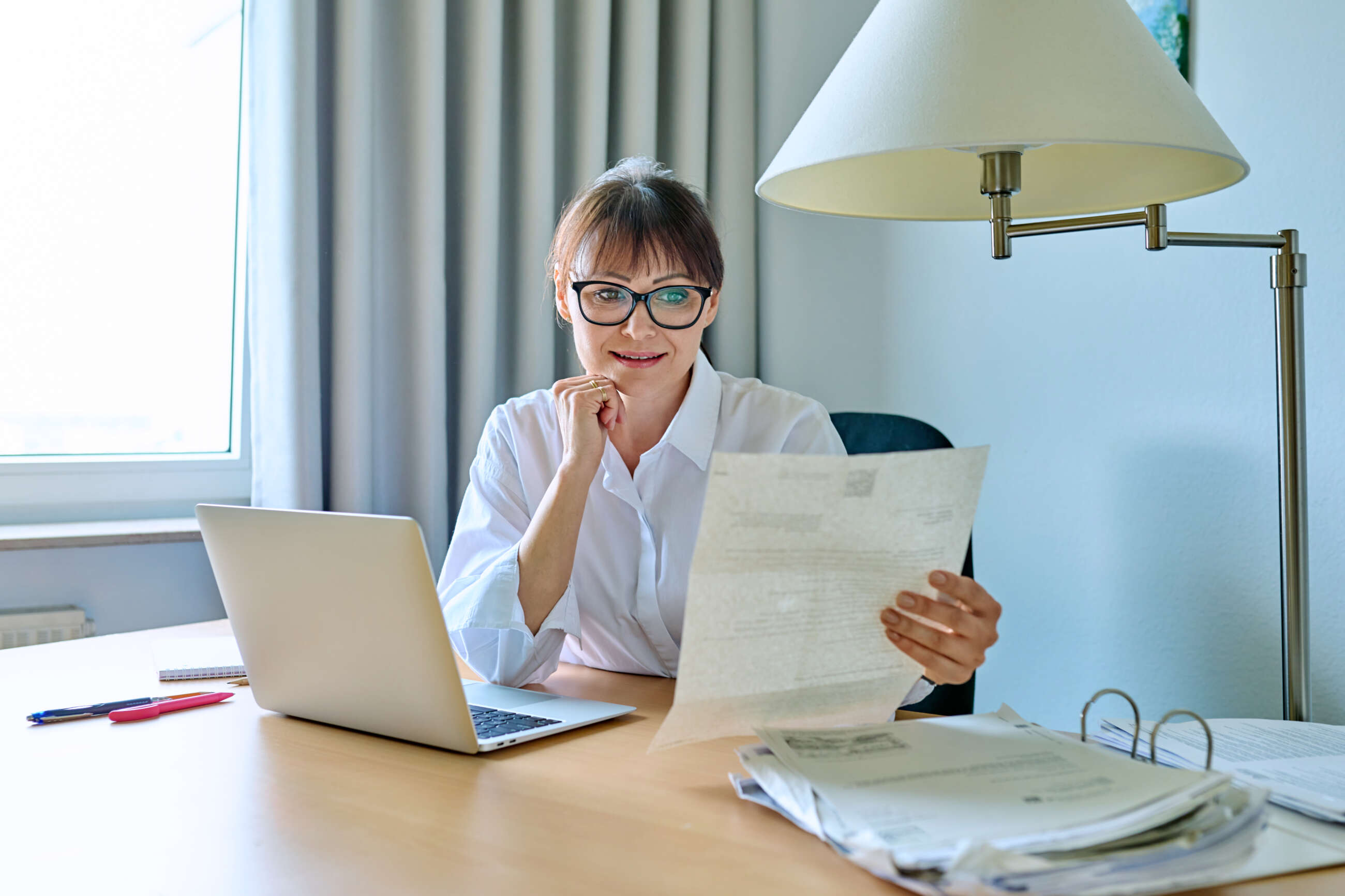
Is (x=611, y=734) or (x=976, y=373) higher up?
(x=976, y=373)

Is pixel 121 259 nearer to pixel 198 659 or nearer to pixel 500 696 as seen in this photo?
pixel 198 659

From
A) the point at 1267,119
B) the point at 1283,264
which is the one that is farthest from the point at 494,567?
the point at 1267,119

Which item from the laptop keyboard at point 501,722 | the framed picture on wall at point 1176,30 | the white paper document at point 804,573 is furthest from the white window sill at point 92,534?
the framed picture on wall at point 1176,30

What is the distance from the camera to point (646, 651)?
4.37ft

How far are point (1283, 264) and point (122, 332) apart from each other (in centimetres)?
184

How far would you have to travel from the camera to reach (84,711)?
0.96 metres

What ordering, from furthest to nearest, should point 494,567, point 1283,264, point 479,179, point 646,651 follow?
point 479,179 → point 646,651 → point 494,567 → point 1283,264

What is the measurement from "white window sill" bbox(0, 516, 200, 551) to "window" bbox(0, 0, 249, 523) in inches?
3.1

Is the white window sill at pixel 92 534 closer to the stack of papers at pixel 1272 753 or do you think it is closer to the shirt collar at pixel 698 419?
the shirt collar at pixel 698 419

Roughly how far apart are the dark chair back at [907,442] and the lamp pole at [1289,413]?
13.0 inches

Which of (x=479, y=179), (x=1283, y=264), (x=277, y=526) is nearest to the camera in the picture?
(x=277, y=526)

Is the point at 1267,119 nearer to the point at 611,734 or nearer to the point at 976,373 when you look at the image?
the point at 976,373

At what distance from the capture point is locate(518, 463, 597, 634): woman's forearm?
3.79 ft

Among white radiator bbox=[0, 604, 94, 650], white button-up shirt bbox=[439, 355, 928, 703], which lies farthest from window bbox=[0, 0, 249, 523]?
white button-up shirt bbox=[439, 355, 928, 703]
